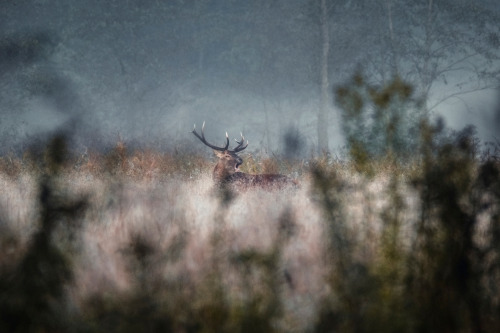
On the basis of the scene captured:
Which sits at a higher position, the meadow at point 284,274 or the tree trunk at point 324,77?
the tree trunk at point 324,77

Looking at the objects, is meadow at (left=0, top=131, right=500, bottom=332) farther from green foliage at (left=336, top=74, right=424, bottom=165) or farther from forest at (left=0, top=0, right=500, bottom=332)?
green foliage at (left=336, top=74, right=424, bottom=165)

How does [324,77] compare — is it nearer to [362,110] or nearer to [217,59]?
[217,59]

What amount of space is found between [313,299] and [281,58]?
18.9 metres

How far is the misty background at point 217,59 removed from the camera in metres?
18.1

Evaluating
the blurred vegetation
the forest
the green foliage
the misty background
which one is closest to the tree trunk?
the misty background

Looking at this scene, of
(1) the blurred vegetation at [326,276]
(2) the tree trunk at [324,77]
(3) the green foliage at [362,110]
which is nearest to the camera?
(1) the blurred vegetation at [326,276]

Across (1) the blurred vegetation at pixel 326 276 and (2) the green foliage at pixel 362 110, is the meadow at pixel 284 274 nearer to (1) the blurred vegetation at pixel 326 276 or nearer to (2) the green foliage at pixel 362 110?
(1) the blurred vegetation at pixel 326 276

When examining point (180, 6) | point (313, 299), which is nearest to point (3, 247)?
point (313, 299)

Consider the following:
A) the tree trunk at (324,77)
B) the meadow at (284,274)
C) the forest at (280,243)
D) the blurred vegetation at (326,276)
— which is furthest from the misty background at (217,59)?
the blurred vegetation at (326,276)

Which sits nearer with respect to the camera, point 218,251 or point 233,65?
point 218,251

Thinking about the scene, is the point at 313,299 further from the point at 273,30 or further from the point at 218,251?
the point at 273,30

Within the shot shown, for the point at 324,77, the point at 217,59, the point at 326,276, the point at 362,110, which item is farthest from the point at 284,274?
the point at 217,59

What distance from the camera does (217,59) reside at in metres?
22.5

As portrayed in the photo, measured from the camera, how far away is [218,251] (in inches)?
98.5
